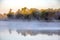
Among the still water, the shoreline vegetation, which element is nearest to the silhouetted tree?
the shoreline vegetation

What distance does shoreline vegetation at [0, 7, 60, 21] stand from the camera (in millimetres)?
2814

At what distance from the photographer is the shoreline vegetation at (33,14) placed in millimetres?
2814

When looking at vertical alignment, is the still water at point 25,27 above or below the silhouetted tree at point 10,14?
below

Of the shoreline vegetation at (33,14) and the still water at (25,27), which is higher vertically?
the shoreline vegetation at (33,14)

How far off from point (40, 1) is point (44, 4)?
0.11m

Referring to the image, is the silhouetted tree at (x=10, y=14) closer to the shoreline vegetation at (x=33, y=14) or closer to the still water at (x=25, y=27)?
the shoreline vegetation at (x=33, y=14)

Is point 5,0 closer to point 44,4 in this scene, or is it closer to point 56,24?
point 44,4

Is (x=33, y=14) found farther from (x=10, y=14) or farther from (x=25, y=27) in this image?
(x=10, y=14)

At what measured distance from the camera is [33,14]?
2844mm

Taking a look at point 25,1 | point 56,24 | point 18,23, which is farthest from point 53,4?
point 18,23

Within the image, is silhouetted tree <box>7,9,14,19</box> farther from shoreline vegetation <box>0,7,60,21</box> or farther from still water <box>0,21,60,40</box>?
still water <box>0,21,60,40</box>

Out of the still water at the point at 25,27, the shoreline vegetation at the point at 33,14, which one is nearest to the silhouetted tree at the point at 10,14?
the shoreline vegetation at the point at 33,14

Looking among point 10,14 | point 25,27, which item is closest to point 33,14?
point 25,27

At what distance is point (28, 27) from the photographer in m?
2.82
